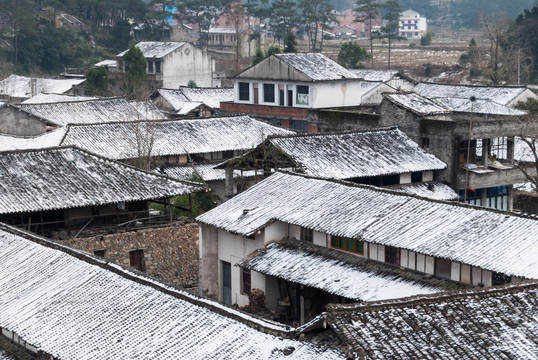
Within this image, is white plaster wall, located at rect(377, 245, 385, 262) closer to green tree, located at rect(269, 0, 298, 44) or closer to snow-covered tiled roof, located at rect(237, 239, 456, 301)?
snow-covered tiled roof, located at rect(237, 239, 456, 301)

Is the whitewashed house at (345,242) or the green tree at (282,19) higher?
the green tree at (282,19)

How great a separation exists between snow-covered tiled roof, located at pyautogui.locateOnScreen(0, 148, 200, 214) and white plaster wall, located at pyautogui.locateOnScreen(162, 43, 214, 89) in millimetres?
54496

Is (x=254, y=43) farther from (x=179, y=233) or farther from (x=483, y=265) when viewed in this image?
(x=483, y=265)

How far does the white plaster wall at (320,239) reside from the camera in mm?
30656

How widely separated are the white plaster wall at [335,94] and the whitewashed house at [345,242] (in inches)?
1094

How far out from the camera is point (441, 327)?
1841 centimetres

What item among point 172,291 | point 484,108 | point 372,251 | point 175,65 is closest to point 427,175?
point 372,251

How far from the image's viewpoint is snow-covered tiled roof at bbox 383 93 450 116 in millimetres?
48625

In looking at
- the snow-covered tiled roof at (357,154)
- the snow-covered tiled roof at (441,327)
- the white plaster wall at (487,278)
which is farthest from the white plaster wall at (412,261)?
the snow-covered tiled roof at (357,154)

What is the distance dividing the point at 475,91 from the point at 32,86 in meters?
38.2

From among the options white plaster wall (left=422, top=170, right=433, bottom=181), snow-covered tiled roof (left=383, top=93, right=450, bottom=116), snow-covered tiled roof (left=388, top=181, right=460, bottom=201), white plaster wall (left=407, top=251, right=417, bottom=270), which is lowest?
snow-covered tiled roof (left=388, top=181, right=460, bottom=201)

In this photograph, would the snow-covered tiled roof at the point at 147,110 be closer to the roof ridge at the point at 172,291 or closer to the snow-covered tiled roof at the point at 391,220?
the snow-covered tiled roof at the point at 391,220

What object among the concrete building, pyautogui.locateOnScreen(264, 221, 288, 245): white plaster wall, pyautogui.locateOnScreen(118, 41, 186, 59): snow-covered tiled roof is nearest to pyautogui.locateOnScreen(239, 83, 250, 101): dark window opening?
the concrete building

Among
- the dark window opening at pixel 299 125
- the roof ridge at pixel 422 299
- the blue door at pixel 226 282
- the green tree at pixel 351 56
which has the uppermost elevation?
the green tree at pixel 351 56
